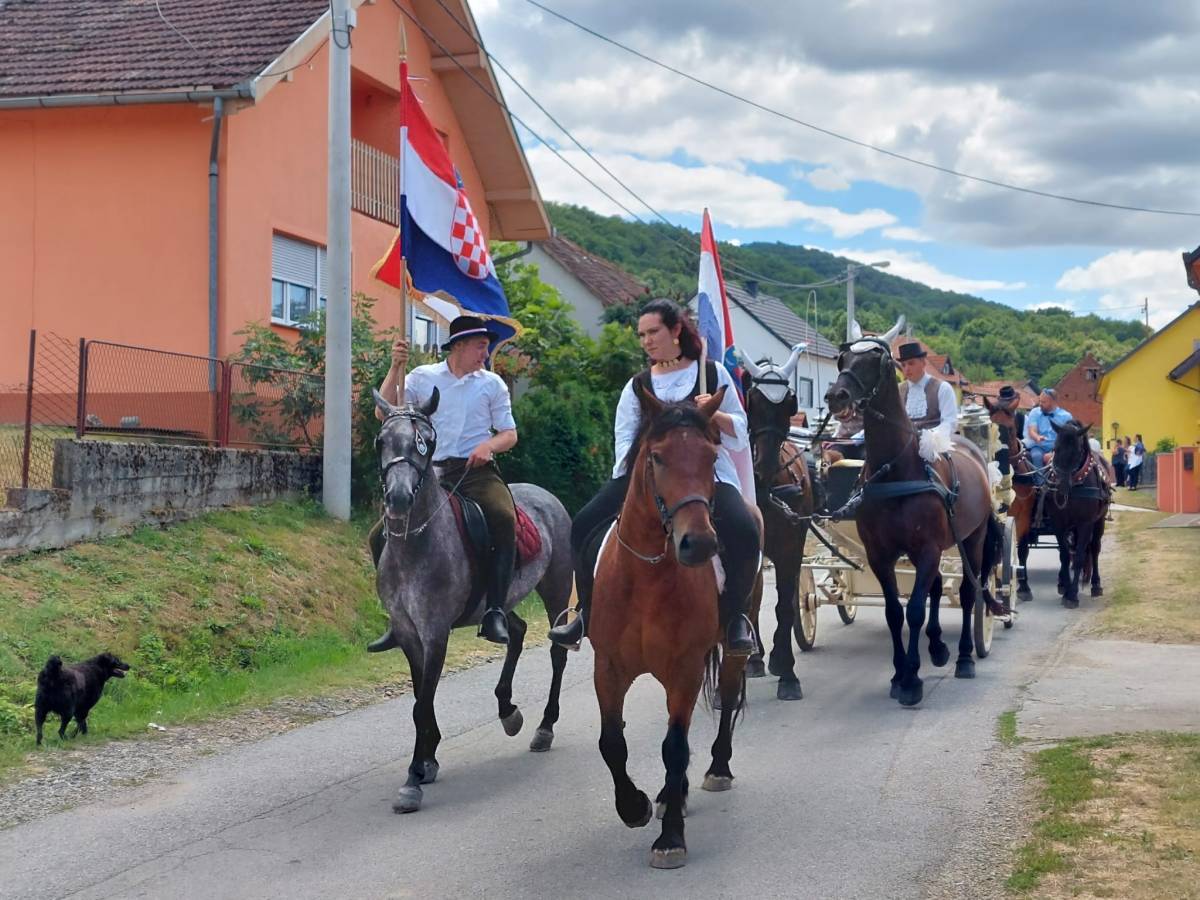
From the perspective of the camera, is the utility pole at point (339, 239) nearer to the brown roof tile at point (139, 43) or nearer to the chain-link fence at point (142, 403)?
the chain-link fence at point (142, 403)

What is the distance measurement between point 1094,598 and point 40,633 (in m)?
12.6

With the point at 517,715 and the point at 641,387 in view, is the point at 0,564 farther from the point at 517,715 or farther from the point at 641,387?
the point at 641,387

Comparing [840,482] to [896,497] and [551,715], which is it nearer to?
[896,497]

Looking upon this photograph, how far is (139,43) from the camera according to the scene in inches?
698

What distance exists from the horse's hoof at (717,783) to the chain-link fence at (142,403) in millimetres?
6910

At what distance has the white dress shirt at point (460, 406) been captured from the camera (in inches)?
322

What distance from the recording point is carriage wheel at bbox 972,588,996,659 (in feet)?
37.4

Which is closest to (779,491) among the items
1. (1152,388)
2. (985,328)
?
(1152,388)

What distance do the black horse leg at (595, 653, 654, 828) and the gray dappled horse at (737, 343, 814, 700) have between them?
377cm

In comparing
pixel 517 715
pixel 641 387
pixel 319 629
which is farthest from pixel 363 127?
pixel 641 387

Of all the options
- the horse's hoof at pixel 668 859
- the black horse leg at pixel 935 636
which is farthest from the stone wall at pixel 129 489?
the black horse leg at pixel 935 636

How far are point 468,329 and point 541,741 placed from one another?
8.87 ft

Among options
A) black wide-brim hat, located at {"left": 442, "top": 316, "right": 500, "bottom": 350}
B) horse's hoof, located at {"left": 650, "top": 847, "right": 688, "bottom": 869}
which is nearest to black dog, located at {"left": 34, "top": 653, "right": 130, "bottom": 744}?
black wide-brim hat, located at {"left": 442, "top": 316, "right": 500, "bottom": 350}

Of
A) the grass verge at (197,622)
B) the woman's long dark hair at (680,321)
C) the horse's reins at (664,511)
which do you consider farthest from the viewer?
the grass verge at (197,622)
